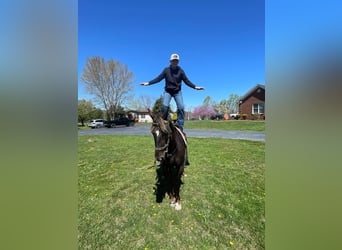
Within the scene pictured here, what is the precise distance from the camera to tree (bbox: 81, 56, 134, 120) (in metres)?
12.0

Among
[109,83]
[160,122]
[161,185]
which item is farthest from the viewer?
[109,83]

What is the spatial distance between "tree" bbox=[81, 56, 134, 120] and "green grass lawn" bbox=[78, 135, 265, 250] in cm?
731

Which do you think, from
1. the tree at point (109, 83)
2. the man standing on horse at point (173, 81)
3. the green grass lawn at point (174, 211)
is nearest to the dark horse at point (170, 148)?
the green grass lawn at point (174, 211)

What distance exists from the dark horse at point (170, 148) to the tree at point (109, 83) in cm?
827

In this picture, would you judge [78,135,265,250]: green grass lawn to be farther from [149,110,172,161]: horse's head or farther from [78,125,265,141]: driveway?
[78,125,265,141]: driveway

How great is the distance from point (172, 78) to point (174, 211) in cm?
289

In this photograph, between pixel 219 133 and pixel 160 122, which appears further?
pixel 219 133

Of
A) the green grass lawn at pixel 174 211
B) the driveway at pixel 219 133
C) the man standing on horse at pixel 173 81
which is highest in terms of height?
the man standing on horse at pixel 173 81

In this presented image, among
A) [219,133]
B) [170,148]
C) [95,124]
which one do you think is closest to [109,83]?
[95,124]

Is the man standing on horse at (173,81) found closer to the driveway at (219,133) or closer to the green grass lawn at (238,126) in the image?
the driveway at (219,133)

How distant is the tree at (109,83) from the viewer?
1198 centimetres

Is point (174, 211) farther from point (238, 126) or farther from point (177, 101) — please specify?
point (238, 126)

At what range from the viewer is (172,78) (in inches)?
179
